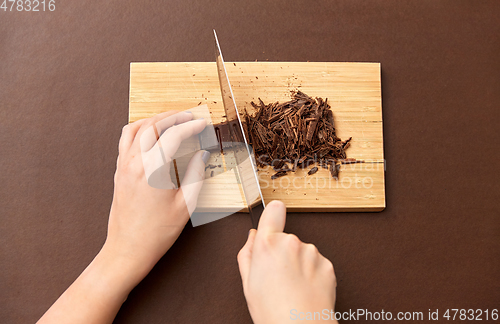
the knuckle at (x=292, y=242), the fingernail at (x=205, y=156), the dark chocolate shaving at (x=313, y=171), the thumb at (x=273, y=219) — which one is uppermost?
the fingernail at (x=205, y=156)

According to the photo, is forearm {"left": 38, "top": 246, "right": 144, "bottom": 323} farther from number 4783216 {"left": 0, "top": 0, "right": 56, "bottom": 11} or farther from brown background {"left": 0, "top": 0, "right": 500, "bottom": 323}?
number 4783216 {"left": 0, "top": 0, "right": 56, "bottom": 11}

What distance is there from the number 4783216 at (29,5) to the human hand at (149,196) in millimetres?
764

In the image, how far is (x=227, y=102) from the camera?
1.07 meters

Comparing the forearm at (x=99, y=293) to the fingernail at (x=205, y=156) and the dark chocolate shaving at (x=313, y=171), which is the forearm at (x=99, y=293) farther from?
the dark chocolate shaving at (x=313, y=171)

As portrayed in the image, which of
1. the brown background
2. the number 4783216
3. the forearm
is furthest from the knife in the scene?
the number 4783216

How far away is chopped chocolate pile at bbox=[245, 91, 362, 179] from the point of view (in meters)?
1.11

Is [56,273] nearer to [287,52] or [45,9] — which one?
[45,9]

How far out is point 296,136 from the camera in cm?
110

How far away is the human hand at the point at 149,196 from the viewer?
1.05 m

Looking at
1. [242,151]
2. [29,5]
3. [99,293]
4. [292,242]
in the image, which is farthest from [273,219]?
[29,5]

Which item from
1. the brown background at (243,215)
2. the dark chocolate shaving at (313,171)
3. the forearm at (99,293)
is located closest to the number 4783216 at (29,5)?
the brown background at (243,215)

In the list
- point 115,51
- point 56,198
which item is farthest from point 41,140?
point 115,51

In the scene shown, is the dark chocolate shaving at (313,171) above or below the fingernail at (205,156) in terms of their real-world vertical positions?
below

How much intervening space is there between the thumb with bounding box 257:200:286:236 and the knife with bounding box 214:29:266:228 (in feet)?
0.52
